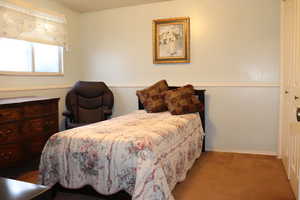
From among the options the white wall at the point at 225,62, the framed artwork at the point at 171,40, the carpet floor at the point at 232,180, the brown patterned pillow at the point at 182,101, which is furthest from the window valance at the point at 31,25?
the brown patterned pillow at the point at 182,101

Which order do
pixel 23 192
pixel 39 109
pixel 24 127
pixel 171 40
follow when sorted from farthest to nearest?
pixel 171 40 < pixel 39 109 < pixel 24 127 < pixel 23 192

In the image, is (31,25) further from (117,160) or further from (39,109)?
(117,160)

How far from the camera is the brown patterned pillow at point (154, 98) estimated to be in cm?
335

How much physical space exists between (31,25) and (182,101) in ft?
7.48

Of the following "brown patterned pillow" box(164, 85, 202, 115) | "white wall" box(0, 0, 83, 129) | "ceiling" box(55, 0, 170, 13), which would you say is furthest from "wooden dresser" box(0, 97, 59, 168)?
"ceiling" box(55, 0, 170, 13)

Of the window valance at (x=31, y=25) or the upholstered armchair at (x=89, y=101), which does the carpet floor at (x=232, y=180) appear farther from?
the window valance at (x=31, y=25)

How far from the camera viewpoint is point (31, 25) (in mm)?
A: 3332

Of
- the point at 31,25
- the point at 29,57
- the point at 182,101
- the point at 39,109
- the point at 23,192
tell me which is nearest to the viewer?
the point at 23,192

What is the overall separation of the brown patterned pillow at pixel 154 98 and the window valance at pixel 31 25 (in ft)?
5.20

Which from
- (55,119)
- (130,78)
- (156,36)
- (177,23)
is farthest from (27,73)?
(177,23)

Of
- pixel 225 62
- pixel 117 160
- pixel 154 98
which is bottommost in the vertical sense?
pixel 117 160

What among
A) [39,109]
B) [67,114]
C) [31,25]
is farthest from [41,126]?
[31,25]

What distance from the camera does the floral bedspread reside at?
173cm

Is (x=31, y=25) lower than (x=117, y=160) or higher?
higher
